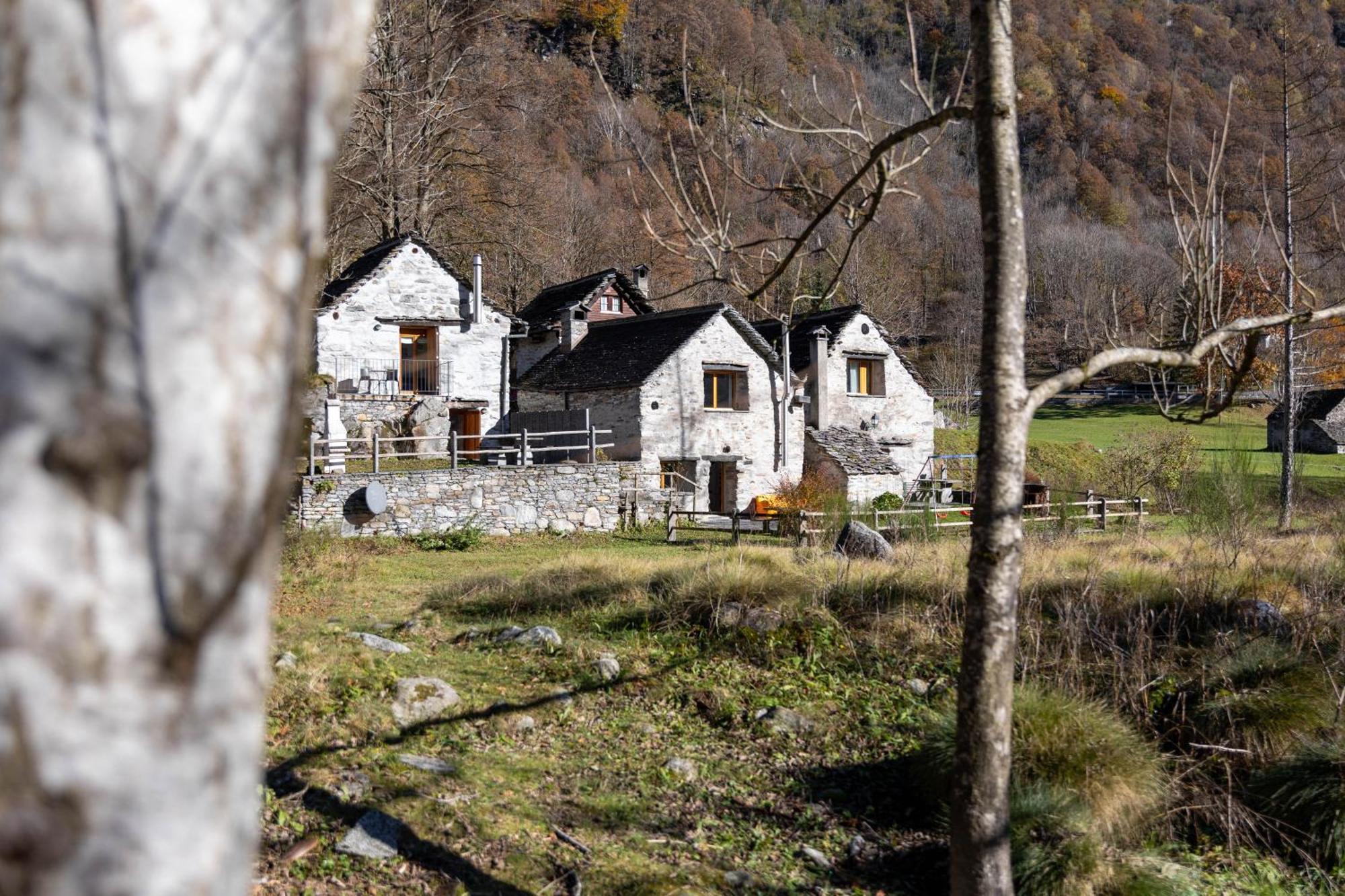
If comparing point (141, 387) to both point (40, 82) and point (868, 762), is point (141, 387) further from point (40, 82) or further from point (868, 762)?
point (868, 762)

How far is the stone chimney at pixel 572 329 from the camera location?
29.6 metres

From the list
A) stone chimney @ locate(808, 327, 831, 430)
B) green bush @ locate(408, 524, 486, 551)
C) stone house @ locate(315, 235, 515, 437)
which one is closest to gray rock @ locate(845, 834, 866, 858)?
green bush @ locate(408, 524, 486, 551)

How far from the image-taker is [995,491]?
3.69m

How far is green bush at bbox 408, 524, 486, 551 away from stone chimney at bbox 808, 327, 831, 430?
41.8 feet

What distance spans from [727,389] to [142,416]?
2647 cm

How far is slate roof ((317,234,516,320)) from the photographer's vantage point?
27031mm

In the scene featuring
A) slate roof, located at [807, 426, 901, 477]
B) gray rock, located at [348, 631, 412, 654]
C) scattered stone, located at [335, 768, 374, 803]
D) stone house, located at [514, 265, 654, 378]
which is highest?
stone house, located at [514, 265, 654, 378]

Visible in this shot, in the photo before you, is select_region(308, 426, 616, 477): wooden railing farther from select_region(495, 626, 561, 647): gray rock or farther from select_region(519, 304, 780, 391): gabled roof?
select_region(495, 626, 561, 647): gray rock

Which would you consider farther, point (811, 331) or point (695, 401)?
point (811, 331)

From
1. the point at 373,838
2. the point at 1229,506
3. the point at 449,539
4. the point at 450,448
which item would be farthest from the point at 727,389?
the point at 373,838

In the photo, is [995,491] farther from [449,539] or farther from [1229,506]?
[449,539]

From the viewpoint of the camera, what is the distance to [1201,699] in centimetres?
746

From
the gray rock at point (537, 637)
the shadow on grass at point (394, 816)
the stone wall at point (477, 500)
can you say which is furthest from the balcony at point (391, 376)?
the shadow on grass at point (394, 816)

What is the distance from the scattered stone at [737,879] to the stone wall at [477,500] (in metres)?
13.6
